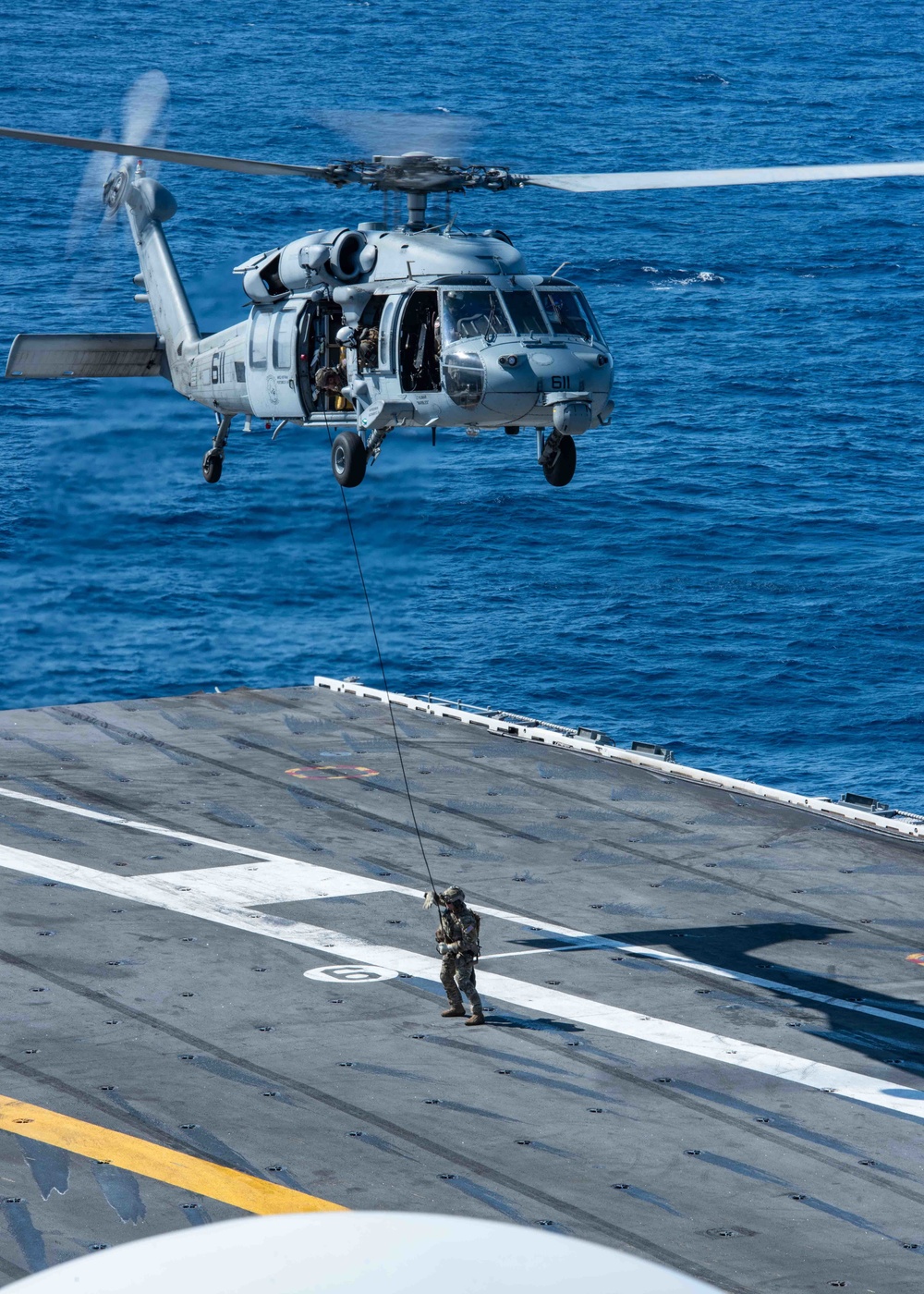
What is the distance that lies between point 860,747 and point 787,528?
14.0 meters

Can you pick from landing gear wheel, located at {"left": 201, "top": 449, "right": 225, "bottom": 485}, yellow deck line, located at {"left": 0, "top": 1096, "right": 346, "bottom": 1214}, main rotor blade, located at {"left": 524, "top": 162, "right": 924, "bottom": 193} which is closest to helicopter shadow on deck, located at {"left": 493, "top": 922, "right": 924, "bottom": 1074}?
yellow deck line, located at {"left": 0, "top": 1096, "right": 346, "bottom": 1214}

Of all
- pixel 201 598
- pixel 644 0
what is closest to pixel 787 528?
pixel 201 598

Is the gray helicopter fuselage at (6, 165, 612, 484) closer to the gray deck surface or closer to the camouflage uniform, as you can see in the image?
the camouflage uniform

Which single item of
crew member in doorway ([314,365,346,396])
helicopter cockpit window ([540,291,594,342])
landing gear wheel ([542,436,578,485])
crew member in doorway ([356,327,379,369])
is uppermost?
helicopter cockpit window ([540,291,594,342])

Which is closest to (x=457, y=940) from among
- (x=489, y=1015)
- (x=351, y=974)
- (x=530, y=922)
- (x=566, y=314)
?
(x=489, y=1015)

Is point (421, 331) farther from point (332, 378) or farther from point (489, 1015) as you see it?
point (489, 1015)

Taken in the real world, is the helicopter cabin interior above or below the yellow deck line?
above

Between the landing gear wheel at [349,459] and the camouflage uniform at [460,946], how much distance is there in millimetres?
5823

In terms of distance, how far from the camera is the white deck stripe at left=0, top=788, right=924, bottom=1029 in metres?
25.1

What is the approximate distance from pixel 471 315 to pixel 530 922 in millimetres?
9996

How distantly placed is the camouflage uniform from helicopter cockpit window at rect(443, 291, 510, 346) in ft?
24.2

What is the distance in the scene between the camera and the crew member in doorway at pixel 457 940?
75.8ft

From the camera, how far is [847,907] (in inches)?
1147

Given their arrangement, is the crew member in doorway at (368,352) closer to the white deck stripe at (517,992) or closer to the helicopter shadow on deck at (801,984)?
the white deck stripe at (517,992)
